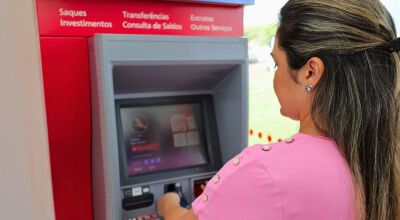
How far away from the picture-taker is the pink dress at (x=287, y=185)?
2.90 ft

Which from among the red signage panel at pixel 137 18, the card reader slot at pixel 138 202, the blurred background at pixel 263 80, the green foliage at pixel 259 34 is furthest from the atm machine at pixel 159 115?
the green foliage at pixel 259 34

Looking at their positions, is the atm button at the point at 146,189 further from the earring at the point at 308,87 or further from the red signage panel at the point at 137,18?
the earring at the point at 308,87

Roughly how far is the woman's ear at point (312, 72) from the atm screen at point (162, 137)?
0.81 meters

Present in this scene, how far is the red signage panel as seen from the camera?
1.50m

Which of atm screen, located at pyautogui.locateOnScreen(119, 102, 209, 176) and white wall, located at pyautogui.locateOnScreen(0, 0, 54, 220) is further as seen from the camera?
atm screen, located at pyautogui.locateOnScreen(119, 102, 209, 176)

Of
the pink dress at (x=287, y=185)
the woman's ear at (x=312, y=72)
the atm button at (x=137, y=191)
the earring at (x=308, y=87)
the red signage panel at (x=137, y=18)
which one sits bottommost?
the atm button at (x=137, y=191)

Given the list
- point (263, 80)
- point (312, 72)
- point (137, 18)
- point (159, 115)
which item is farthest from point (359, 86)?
point (263, 80)

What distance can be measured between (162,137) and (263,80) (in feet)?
5.33

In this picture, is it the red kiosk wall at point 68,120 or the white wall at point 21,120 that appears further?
the red kiosk wall at point 68,120

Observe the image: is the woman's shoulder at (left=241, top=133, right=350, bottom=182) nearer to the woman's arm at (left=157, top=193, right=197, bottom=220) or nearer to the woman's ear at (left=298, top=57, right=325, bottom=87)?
the woman's ear at (left=298, top=57, right=325, bottom=87)

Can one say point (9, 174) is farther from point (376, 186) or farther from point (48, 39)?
point (376, 186)

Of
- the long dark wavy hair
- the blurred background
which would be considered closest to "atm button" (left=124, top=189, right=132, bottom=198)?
the long dark wavy hair

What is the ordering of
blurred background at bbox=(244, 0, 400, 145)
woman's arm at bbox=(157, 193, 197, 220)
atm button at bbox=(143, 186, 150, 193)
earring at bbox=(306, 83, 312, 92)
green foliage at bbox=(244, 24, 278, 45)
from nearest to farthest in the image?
earring at bbox=(306, 83, 312, 92) → woman's arm at bbox=(157, 193, 197, 220) → atm button at bbox=(143, 186, 150, 193) → blurred background at bbox=(244, 0, 400, 145) → green foliage at bbox=(244, 24, 278, 45)

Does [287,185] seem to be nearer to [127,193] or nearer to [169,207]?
[169,207]
